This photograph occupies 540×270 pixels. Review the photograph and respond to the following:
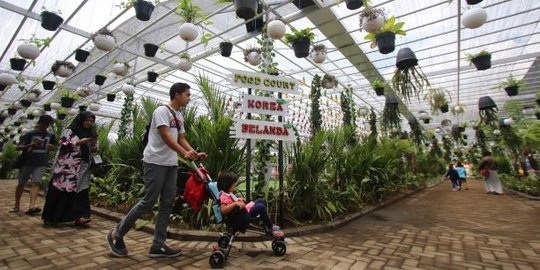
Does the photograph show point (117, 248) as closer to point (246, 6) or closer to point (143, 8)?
point (246, 6)

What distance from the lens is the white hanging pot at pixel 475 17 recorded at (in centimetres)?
373

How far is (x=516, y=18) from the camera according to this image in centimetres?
660

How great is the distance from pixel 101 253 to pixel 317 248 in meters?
1.79

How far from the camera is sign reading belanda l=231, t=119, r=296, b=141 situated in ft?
9.09

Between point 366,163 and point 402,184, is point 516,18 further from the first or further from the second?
point 366,163

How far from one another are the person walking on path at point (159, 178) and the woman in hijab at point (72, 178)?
131 cm

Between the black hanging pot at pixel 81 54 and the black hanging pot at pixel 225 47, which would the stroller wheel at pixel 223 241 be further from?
the black hanging pot at pixel 81 54

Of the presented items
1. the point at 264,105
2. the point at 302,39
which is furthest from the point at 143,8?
the point at 264,105

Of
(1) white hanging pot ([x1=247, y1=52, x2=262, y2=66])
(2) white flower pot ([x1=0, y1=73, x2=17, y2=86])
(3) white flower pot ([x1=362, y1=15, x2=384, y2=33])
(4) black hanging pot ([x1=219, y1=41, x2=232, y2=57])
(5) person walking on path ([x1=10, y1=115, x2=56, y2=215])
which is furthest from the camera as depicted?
(2) white flower pot ([x1=0, y1=73, x2=17, y2=86])

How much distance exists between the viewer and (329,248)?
2.48 meters

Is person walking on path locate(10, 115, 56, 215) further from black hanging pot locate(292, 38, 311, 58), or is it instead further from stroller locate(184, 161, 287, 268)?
black hanging pot locate(292, 38, 311, 58)

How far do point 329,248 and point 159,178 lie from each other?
5.22ft

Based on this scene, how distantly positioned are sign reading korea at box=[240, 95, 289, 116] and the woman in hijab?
1827 mm

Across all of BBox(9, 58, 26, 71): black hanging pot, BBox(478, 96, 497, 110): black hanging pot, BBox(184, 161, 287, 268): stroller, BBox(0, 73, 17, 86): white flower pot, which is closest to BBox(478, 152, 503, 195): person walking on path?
BBox(478, 96, 497, 110): black hanging pot
